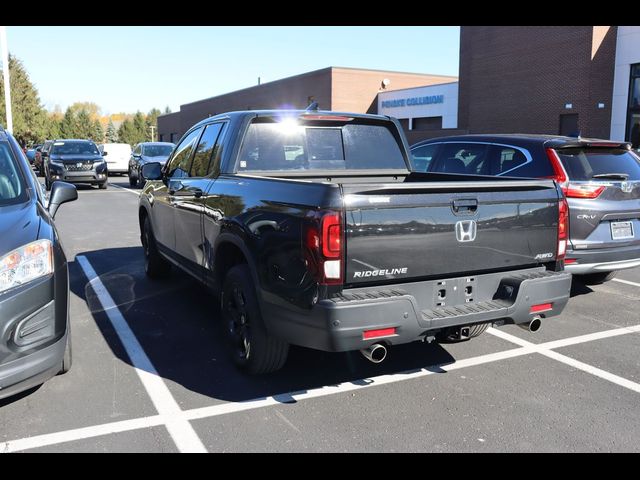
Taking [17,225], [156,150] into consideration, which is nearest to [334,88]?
[156,150]

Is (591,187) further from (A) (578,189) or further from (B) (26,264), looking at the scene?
(B) (26,264)

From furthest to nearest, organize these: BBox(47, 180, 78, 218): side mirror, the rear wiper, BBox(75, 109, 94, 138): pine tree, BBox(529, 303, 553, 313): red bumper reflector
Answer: BBox(75, 109, 94, 138): pine tree, the rear wiper, BBox(47, 180, 78, 218): side mirror, BBox(529, 303, 553, 313): red bumper reflector

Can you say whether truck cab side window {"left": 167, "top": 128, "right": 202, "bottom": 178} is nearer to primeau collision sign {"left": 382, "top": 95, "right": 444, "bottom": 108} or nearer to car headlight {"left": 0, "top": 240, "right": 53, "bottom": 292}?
car headlight {"left": 0, "top": 240, "right": 53, "bottom": 292}

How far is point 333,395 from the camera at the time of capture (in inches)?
160

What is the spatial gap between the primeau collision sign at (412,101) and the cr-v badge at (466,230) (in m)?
35.1

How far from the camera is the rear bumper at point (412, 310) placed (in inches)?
134

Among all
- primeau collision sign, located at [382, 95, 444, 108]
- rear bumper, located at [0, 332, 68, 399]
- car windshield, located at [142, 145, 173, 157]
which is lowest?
rear bumper, located at [0, 332, 68, 399]

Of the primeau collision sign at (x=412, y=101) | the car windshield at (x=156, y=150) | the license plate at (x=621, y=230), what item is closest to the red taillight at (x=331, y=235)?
the license plate at (x=621, y=230)

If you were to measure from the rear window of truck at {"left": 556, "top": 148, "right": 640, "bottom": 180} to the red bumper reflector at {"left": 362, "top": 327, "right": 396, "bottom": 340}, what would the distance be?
3.52 meters

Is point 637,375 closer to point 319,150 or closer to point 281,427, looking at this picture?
point 281,427

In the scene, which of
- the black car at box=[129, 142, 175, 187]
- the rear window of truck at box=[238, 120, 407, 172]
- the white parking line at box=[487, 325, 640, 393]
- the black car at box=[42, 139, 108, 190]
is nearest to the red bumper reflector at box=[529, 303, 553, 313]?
the white parking line at box=[487, 325, 640, 393]

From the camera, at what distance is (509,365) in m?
4.64

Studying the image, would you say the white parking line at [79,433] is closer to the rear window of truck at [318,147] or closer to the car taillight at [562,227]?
the rear window of truck at [318,147]

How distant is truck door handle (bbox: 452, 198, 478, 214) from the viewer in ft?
12.3
